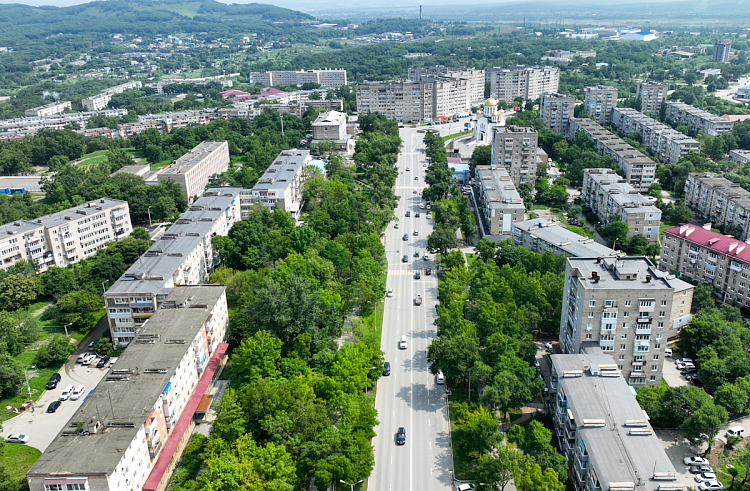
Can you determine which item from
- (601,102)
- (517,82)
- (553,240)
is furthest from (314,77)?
(553,240)

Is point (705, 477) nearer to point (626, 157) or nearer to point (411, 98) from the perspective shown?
point (626, 157)

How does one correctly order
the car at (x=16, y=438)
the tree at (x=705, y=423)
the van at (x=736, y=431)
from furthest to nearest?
the car at (x=16, y=438), the van at (x=736, y=431), the tree at (x=705, y=423)

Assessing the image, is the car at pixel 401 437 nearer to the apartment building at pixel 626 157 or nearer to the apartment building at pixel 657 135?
the apartment building at pixel 626 157

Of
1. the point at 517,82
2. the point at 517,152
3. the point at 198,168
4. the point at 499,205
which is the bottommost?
the point at 499,205

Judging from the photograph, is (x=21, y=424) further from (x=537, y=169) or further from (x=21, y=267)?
(x=537, y=169)

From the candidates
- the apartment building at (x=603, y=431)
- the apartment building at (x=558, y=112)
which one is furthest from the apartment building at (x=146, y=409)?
the apartment building at (x=558, y=112)

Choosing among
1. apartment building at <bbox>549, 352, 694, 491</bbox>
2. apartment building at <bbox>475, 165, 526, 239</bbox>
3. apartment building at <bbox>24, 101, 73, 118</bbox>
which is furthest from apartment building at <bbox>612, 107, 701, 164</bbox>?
apartment building at <bbox>24, 101, 73, 118</bbox>

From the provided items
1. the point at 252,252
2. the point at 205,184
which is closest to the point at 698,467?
the point at 252,252
